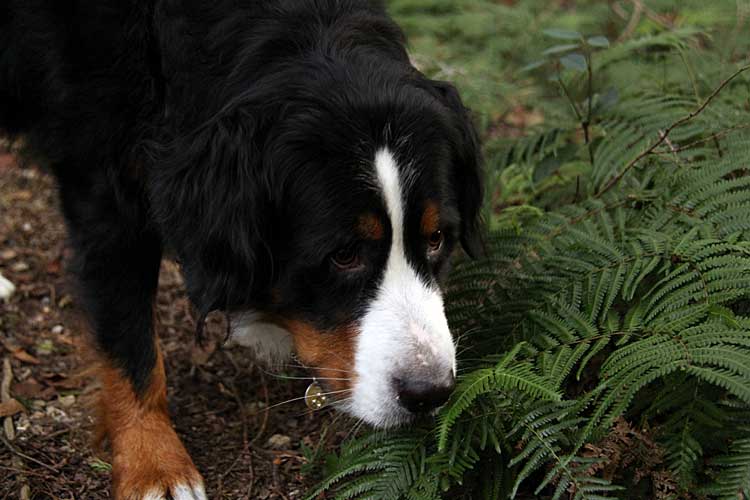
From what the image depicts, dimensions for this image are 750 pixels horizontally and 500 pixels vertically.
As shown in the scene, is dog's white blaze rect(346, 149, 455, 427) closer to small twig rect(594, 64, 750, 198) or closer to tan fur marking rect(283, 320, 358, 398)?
tan fur marking rect(283, 320, 358, 398)

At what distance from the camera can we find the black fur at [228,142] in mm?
2672

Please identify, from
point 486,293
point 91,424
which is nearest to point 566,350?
point 486,293

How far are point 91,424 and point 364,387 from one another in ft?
4.30

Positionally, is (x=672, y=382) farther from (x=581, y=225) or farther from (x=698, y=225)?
(x=581, y=225)

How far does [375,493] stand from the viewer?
2621 mm

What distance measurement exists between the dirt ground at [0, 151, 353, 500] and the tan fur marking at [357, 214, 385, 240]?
84 cm

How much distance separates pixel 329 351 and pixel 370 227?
1.33ft

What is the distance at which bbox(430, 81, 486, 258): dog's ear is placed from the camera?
118 inches

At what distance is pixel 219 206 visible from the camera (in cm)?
271

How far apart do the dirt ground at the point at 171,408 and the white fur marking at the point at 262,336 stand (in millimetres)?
110

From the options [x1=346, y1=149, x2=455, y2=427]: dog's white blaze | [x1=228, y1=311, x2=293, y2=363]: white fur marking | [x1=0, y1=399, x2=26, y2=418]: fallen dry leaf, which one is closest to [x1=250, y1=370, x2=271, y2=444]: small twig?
[x1=228, y1=311, x2=293, y2=363]: white fur marking

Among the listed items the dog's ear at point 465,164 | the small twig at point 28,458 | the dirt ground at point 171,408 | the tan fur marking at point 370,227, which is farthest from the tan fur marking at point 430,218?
the small twig at point 28,458

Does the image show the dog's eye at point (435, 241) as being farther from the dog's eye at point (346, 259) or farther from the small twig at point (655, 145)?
the small twig at point (655, 145)

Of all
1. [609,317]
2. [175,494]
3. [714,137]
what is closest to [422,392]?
[609,317]
